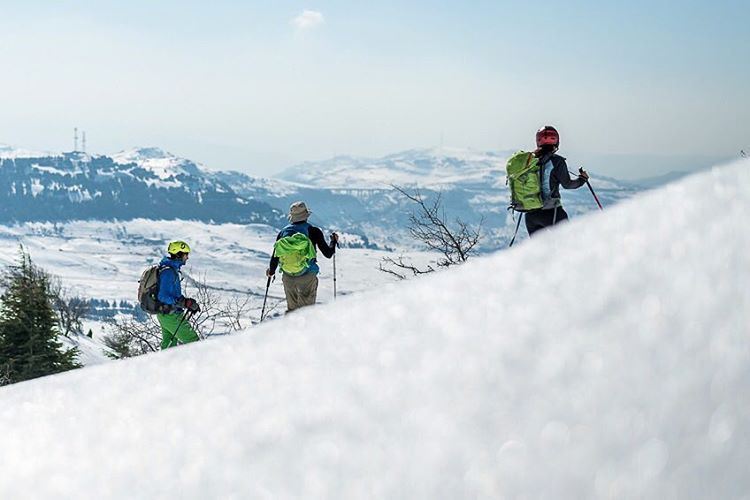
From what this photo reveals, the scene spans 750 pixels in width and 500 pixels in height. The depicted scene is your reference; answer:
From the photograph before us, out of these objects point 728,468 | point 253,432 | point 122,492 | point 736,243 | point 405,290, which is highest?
point 736,243

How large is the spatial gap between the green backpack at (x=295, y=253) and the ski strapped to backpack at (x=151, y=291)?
4.33ft

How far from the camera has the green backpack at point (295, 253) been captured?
26.5 ft

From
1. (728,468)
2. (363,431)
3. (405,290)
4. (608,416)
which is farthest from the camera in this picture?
(405,290)

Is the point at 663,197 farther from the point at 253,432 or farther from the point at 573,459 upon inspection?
the point at 253,432

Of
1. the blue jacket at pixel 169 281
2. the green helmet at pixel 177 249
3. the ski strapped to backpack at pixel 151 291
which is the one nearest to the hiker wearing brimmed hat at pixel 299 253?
the green helmet at pixel 177 249

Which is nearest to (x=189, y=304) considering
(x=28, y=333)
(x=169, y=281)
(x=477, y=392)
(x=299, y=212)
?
(x=169, y=281)

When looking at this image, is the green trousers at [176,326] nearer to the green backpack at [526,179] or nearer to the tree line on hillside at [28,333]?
the green backpack at [526,179]

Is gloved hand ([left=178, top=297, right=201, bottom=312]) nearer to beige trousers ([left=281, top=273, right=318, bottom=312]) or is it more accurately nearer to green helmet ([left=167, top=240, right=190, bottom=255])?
green helmet ([left=167, top=240, right=190, bottom=255])

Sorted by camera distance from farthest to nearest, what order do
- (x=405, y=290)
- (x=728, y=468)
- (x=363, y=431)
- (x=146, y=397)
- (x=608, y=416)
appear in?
(x=405, y=290) → (x=146, y=397) → (x=363, y=431) → (x=608, y=416) → (x=728, y=468)

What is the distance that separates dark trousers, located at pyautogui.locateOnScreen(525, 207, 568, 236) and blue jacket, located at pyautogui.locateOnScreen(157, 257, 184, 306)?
12.2 ft

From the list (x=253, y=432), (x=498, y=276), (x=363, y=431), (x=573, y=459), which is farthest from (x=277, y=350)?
(x=573, y=459)

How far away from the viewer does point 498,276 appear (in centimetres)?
155

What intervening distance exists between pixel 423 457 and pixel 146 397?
0.71 metres

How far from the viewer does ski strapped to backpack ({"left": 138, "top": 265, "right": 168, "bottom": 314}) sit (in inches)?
298
